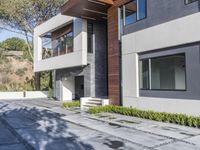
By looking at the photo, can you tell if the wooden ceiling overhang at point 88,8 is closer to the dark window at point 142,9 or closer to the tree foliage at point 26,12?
the dark window at point 142,9

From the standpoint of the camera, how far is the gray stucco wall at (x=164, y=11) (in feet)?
33.2

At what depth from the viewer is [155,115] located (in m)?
10.8

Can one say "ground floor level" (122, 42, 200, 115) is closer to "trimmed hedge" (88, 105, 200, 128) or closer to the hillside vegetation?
"trimmed hedge" (88, 105, 200, 128)

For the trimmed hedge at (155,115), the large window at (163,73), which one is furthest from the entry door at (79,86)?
the large window at (163,73)

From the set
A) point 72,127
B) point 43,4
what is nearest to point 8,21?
point 43,4

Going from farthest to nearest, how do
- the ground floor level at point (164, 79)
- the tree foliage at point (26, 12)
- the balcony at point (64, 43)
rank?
the tree foliage at point (26, 12) → the balcony at point (64, 43) → the ground floor level at point (164, 79)

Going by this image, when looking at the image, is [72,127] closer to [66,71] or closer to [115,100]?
[115,100]

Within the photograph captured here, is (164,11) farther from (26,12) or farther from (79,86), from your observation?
(26,12)

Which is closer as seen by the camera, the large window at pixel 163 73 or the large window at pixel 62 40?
the large window at pixel 163 73

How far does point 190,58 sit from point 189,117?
238cm

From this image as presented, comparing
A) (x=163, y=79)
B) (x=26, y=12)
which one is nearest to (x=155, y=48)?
(x=163, y=79)

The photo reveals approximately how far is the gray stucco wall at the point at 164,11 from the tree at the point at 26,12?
1927cm

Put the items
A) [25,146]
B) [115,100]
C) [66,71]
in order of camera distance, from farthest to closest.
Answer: [66,71] → [115,100] → [25,146]

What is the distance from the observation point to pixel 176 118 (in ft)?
32.3
